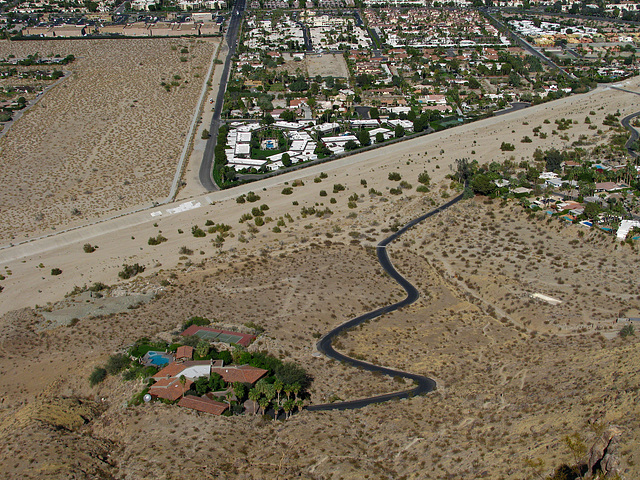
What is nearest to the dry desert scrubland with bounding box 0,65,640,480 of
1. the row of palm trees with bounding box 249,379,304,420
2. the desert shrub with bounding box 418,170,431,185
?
the row of palm trees with bounding box 249,379,304,420

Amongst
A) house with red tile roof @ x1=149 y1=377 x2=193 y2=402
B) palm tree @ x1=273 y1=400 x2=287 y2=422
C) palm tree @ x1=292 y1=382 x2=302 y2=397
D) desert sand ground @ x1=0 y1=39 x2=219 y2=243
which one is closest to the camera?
palm tree @ x1=273 y1=400 x2=287 y2=422

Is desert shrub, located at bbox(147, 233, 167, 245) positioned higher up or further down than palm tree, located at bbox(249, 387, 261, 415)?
further down

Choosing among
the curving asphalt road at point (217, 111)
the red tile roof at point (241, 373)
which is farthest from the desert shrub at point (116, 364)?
the curving asphalt road at point (217, 111)

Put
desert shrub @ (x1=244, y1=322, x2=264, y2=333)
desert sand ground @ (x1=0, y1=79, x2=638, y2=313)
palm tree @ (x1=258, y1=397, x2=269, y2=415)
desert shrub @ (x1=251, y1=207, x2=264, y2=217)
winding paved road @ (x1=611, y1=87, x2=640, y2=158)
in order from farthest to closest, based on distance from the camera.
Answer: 1. winding paved road @ (x1=611, y1=87, x2=640, y2=158)
2. desert shrub @ (x1=251, y1=207, x2=264, y2=217)
3. desert sand ground @ (x1=0, y1=79, x2=638, y2=313)
4. desert shrub @ (x1=244, y1=322, x2=264, y2=333)
5. palm tree @ (x1=258, y1=397, x2=269, y2=415)

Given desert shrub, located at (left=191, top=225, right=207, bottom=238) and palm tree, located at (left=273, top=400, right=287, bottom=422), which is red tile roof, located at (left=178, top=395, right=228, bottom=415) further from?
desert shrub, located at (left=191, top=225, right=207, bottom=238)

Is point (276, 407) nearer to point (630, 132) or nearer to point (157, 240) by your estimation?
point (157, 240)

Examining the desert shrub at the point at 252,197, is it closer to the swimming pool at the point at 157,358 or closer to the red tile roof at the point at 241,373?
the swimming pool at the point at 157,358
